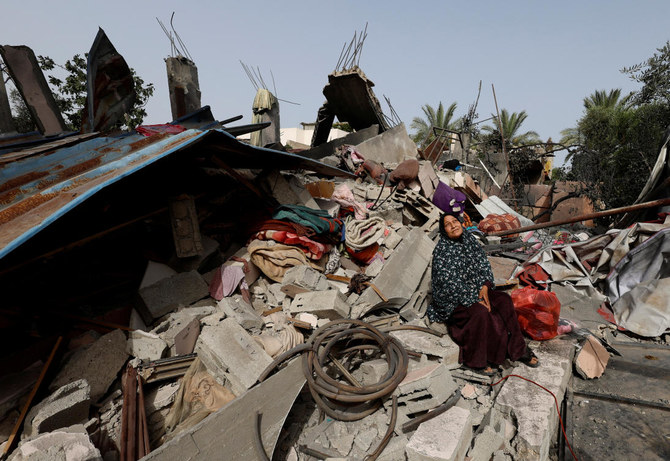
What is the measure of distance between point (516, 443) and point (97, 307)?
426 cm

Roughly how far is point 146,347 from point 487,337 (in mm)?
3386

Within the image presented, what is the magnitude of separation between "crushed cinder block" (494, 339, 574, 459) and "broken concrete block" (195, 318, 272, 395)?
2.14m

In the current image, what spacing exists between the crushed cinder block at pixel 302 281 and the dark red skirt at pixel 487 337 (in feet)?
5.65

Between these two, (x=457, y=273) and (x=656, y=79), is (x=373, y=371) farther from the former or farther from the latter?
(x=656, y=79)

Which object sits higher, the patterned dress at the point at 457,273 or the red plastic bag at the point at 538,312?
the patterned dress at the point at 457,273

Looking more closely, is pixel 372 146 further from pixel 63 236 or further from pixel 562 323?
pixel 63 236

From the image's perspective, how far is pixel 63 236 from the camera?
360cm

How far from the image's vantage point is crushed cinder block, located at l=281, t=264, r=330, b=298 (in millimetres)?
4070

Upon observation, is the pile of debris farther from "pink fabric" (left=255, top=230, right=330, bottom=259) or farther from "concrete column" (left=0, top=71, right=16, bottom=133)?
"concrete column" (left=0, top=71, right=16, bottom=133)

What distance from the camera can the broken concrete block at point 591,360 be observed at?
350 cm

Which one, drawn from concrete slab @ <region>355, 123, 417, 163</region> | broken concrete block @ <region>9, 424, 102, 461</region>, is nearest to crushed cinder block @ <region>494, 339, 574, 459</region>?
broken concrete block @ <region>9, 424, 102, 461</region>

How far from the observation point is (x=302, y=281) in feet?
13.4

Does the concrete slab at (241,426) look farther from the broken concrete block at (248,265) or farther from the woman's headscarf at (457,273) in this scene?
the woman's headscarf at (457,273)

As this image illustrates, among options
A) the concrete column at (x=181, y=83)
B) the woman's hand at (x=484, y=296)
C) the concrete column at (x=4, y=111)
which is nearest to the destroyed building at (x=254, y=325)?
the woman's hand at (x=484, y=296)
